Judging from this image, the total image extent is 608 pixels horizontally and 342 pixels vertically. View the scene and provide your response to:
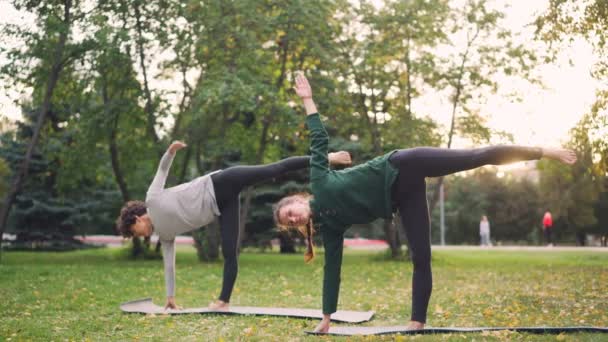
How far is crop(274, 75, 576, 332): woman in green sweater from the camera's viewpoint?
206 inches

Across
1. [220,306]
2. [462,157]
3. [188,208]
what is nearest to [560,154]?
[462,157]

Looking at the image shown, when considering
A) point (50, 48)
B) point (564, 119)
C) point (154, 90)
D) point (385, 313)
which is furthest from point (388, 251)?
point (385, 313)

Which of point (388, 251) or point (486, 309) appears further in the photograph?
point (388, 251)

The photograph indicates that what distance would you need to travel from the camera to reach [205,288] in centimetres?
1148

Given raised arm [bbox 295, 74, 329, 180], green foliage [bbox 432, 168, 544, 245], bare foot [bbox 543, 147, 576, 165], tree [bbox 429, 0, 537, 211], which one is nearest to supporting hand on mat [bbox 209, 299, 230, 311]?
raised arm [bbox 295, 74, 329, 180]

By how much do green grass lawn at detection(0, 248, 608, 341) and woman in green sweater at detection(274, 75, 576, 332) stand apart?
661 millimetres

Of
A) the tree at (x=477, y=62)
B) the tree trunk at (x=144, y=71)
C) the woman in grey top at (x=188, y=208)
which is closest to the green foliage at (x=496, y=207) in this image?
the tree at (x=477, y=62)

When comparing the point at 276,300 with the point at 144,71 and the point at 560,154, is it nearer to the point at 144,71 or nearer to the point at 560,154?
the point at 560,154

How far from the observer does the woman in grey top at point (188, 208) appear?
7.09 metres

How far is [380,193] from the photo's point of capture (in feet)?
17.6

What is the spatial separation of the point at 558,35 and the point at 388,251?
1033 cm

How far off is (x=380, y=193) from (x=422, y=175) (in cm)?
39

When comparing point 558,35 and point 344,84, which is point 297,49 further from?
point 558,35

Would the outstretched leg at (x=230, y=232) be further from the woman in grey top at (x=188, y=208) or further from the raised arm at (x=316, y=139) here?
the raised arm at (x=316, y=139)
